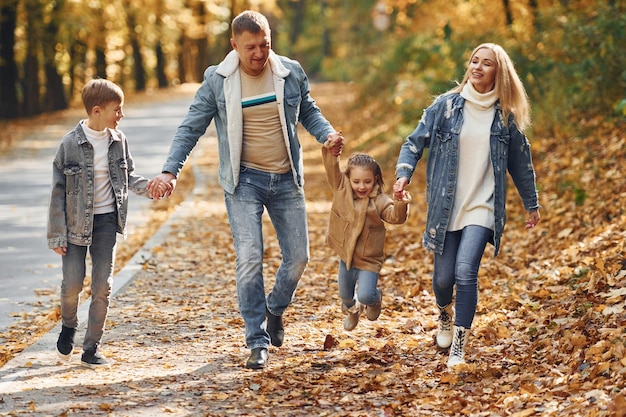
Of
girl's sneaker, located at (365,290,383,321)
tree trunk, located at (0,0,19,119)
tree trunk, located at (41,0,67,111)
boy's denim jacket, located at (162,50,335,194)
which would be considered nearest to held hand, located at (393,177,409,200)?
boy's denim jacket, located at (162,50,335,194)

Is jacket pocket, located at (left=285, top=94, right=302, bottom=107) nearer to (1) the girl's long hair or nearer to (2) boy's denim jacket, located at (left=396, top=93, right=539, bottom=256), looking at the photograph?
(1) the girl's long hair

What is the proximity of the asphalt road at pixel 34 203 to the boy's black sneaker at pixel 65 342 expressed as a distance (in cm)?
140

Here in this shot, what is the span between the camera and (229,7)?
4659 cm

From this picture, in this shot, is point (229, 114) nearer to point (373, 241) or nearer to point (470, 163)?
point (373, 241)

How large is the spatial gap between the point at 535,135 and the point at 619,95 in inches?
65.0

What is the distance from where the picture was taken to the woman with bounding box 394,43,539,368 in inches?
229

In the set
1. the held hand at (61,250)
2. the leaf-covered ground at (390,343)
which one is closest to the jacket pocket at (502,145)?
the leaf-covered ground at (390,343)

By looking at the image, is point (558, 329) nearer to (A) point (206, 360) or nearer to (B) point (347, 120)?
(A) point (206, 360)

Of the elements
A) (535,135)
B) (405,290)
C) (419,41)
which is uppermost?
(419,41)

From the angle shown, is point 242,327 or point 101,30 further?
point 101,30

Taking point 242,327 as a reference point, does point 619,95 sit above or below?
above

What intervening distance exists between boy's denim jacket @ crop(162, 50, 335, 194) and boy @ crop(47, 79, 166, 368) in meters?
0.40

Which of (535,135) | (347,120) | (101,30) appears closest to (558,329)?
(535,135)

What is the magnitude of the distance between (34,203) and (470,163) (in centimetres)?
959
